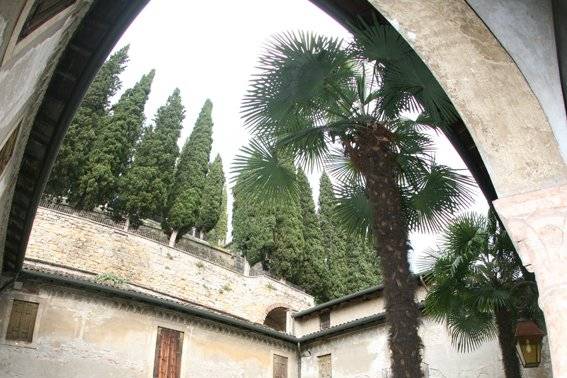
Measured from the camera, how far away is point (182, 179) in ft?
102

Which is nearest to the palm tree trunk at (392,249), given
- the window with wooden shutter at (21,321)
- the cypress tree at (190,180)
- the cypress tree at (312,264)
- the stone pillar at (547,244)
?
the stone pillar at (547,244)

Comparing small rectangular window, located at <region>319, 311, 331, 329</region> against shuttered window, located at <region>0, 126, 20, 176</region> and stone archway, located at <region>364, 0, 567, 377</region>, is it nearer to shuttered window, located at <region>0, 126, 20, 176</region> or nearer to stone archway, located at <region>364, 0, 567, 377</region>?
shuttered window, located at <region>0, 126, 20, 176</region>

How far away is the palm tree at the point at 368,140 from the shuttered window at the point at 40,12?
120 inches

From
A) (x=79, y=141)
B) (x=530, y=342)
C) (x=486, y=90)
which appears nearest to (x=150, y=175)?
(x=79, y=141)

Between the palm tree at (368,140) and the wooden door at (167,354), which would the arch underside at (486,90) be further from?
the wooden door at (167,354)

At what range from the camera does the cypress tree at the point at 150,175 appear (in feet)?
90.4

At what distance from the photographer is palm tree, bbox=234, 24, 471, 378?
21.2 ft

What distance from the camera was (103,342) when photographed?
1452 centimetres

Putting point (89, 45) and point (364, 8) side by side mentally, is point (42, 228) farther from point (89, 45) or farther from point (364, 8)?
point (364, 8)

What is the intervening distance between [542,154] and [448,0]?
1186mm

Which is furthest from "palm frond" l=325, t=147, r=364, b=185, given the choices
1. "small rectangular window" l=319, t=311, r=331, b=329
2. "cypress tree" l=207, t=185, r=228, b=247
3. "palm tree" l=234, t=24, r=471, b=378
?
"cypress tree" l=207, t=185, r=228, b=247

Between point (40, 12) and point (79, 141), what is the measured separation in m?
23.2

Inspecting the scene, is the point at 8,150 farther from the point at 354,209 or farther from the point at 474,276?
the point at 474,276

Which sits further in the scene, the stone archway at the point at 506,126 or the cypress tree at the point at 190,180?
the cypress tree at the point at 190,180
